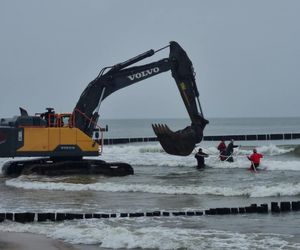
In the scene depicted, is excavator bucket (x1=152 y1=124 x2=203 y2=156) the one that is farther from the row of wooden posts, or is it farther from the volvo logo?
the row of wooden posts

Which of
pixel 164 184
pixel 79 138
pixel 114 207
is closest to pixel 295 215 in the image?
pixel 114 207

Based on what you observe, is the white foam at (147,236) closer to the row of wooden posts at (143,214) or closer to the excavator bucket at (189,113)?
the row of wooden posts at (143,214)

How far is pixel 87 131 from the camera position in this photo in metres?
24.5

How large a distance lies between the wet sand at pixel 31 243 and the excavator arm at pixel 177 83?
12.8 m

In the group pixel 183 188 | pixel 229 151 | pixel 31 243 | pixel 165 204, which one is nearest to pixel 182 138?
pixel 183 188

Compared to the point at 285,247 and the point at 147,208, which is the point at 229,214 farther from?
the point at 285,247

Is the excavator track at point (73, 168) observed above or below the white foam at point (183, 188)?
above

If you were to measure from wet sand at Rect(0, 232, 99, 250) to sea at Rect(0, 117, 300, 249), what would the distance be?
248 millimetres

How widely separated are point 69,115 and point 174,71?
4.67 metres

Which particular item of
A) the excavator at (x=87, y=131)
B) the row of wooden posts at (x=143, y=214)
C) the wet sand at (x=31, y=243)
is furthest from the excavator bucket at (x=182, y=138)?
the wet sand at (x=31, y=243)

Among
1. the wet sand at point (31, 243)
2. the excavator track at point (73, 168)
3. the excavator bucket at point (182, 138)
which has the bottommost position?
the wet sand at point (31, 243)

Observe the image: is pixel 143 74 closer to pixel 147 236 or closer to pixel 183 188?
pixel 183 188

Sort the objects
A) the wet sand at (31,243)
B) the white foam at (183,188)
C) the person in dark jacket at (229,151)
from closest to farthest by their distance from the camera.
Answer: the wet sand at (31,243) → the white foam at (183,188) → the person in dark jacket at (229,151)

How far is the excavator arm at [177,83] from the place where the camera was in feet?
81.8
